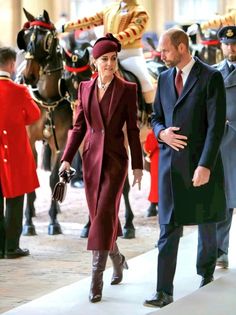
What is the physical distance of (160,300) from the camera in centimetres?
571

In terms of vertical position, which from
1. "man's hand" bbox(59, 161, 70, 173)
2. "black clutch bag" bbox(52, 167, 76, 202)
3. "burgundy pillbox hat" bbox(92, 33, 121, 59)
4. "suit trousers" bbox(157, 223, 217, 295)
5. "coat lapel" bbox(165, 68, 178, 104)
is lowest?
"suit trousers" bbox(157, 223, 217, 295)

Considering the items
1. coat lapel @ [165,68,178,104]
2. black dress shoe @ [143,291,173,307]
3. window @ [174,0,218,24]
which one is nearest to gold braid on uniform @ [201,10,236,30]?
coat lapel @ [165,68,178,104]

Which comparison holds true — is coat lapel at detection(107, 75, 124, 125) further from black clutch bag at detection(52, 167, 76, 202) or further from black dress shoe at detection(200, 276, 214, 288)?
black dress shoe at detection(200, 276, 214, 288)

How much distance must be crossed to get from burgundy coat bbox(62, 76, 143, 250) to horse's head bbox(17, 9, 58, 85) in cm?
230

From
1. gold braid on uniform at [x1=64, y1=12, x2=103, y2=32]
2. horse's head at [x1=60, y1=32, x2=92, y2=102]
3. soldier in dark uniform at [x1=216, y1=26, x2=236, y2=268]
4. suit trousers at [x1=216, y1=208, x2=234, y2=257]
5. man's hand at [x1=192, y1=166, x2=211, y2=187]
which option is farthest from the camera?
gold braid on uniform at [x1=64, y1=12, x2=103, y2=32]

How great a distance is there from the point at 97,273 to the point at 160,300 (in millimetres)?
444

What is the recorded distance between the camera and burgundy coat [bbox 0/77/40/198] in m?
7.31

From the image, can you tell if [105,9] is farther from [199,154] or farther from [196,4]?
[196,4]

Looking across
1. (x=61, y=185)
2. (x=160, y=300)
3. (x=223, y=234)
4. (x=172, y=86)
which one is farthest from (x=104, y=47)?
(x=223, y=234)

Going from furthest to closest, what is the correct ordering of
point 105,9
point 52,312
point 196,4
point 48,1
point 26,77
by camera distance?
point 196,4
point 48,1
point 105,9
point 26,77
point 52,312

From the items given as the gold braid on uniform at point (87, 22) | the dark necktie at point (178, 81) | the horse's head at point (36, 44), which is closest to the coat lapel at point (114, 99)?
the dark necktie at point (178, 81)

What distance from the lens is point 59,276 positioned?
678 centimetres

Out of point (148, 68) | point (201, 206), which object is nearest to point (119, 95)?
point (201, 206)

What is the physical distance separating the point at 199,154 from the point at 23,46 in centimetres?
313
